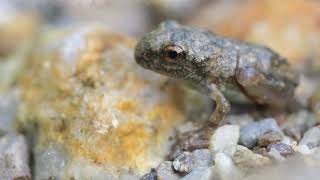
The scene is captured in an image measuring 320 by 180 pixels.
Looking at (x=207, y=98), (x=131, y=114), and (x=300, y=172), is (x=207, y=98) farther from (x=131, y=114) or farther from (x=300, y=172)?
(x=300, y=172)

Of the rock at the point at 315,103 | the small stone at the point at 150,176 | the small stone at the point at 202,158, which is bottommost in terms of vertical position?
the small stone at the point at 150,176

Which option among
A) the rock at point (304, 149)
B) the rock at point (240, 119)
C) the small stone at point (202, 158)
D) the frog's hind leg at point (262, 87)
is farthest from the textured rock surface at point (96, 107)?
the rock at point (304, 149)

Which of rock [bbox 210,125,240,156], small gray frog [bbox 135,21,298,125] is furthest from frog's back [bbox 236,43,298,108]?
rock [bbox 210,125,240,156]

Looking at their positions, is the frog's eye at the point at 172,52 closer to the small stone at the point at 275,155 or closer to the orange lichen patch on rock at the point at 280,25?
the small stone at the point at 275,155

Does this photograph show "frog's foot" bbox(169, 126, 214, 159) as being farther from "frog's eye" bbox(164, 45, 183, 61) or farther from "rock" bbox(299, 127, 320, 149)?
"rock" bbox(299, 127, 320, 149)

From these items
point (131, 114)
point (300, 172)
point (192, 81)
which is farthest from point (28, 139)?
point (300, 172)

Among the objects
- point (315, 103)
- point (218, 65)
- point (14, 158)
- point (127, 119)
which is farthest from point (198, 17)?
point (14, 158)
